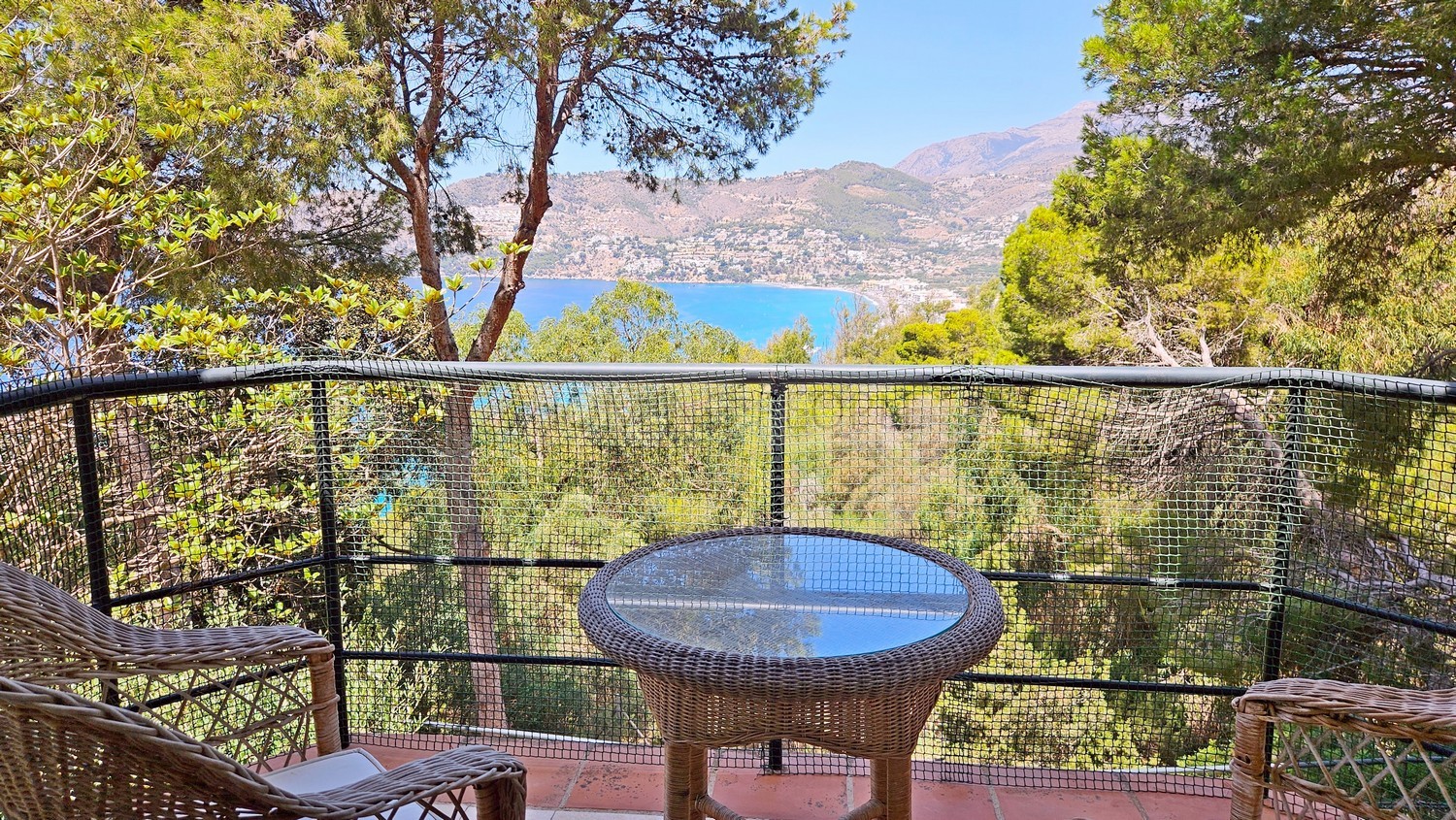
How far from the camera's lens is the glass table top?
1277 mm

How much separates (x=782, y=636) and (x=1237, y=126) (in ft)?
20.8

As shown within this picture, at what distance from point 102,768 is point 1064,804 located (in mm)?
1852

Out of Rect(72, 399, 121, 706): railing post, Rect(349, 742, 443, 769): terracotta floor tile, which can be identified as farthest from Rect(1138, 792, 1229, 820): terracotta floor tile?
Rect(72, 399, 121, 706): railing post

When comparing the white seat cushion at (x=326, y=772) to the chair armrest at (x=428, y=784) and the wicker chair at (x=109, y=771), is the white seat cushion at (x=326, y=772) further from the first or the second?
the wicker chair at (x=109, y=771)

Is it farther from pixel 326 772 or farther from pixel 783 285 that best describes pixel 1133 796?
pixel 783 285

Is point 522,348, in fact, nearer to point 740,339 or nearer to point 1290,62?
point 740,339

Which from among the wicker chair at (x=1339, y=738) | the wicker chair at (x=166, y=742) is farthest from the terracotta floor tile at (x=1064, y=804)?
the wicker chair at (x=166, y=742)

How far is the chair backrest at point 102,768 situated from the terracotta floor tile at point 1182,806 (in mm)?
1835

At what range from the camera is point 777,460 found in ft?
6.71

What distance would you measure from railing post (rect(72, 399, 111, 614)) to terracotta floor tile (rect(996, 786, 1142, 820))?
2000 millimetres

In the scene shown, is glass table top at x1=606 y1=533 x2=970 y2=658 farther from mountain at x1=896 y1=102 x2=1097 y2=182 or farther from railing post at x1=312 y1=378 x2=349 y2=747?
mountain at x1=896 y1=102 x2=1097 y2=182

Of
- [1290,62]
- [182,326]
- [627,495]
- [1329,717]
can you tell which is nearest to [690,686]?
[1329,717]

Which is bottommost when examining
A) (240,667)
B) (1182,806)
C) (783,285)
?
(1182,806)

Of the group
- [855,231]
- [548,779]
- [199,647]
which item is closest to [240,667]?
[199,647]
